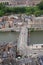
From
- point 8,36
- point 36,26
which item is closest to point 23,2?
point 36,26

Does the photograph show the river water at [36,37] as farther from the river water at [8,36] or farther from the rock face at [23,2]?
the rock face at [23,2]

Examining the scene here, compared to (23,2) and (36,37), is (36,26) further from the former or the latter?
(23,2)

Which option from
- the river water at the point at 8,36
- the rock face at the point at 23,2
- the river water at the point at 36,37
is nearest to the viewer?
the river water at the point at 36,37

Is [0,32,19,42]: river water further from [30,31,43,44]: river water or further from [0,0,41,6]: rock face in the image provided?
[0,0,41,6]: rock face

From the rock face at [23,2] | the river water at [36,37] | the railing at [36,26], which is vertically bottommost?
the river water at [36,37]

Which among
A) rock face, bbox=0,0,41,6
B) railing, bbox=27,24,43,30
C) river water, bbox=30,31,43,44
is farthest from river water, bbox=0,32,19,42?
rock face, bbox=0,0,41,6

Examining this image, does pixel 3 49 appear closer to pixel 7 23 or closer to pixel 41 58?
pixel 41 58

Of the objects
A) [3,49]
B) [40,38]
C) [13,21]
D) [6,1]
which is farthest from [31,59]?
[6,1]

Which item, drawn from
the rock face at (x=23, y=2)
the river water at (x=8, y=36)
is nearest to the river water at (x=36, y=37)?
the river water at (x=8, y=36)

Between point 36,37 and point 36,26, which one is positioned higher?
point 36,26
